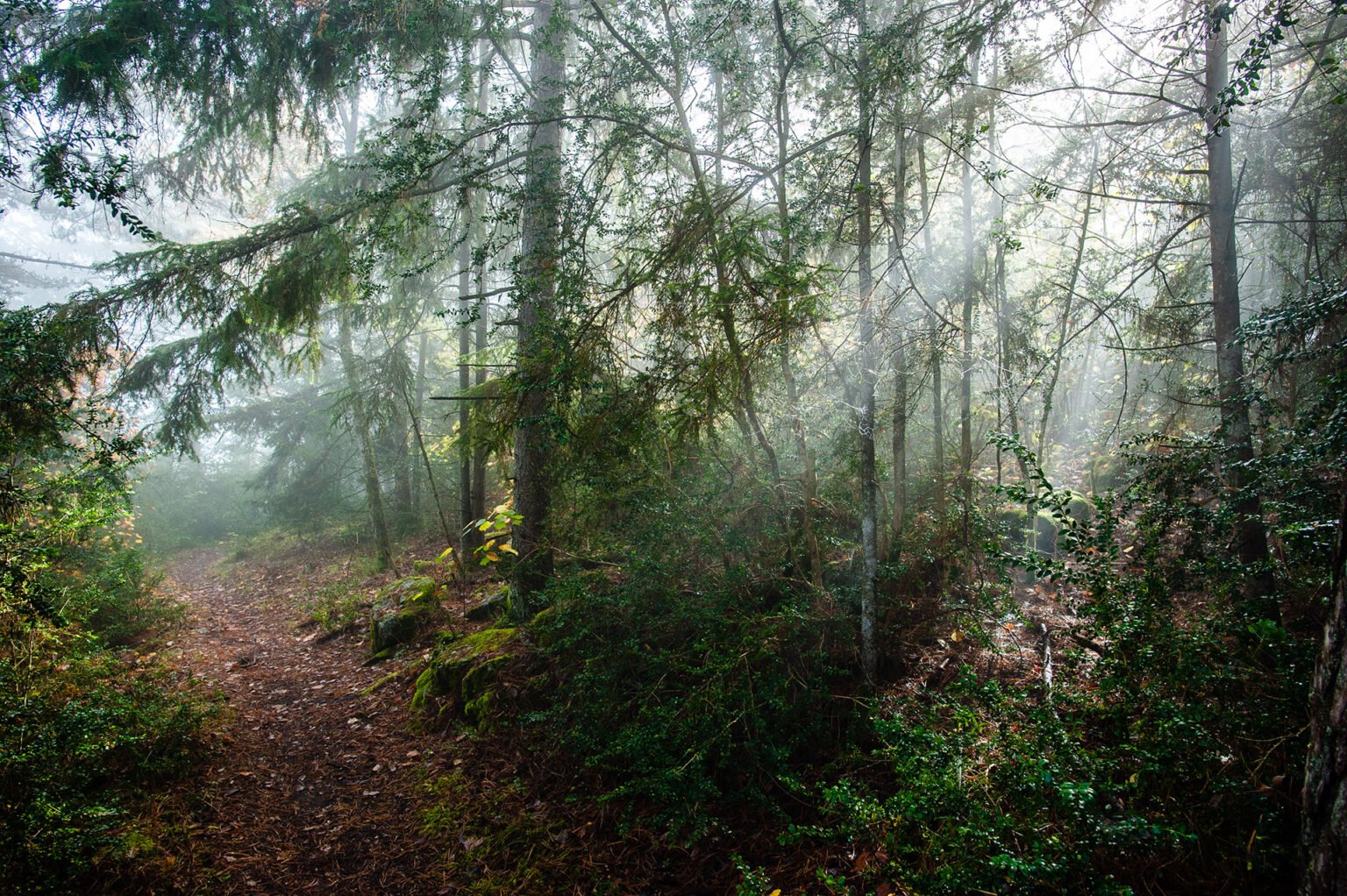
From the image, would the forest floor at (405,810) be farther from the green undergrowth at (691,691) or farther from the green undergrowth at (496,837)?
the green undergrowth at (691,691)

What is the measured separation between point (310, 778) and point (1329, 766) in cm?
664

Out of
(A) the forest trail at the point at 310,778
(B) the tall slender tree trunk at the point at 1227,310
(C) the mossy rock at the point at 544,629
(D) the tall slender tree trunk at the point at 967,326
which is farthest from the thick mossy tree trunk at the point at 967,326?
(A) the forest trail at the point at 310,778

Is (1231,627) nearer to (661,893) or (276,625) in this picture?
(661,893)

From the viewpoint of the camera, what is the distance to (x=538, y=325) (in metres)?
5.03

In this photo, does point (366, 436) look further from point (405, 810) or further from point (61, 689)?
point (405, 810)

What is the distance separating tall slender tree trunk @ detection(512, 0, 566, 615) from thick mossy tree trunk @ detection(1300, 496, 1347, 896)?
442 cm

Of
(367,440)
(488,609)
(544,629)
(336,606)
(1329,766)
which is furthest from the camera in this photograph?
(367,440)

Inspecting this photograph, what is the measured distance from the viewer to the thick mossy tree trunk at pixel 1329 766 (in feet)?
6.30

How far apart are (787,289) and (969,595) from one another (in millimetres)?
3559

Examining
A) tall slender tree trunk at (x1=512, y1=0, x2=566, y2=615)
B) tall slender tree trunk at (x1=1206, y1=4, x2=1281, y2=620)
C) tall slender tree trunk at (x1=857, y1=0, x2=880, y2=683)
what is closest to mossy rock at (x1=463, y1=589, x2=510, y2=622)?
tall slender tree trunk at (x1=512, y1=0, x2=566, y2=615)

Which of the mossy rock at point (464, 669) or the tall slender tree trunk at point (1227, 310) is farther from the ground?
the tall slender tree trunk at point (1227, 310)

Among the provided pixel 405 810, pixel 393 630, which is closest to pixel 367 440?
pixel 393 630

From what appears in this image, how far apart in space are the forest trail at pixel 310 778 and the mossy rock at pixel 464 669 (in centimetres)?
38

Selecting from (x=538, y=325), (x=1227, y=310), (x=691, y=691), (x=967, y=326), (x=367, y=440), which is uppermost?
(x=967, y=326)
